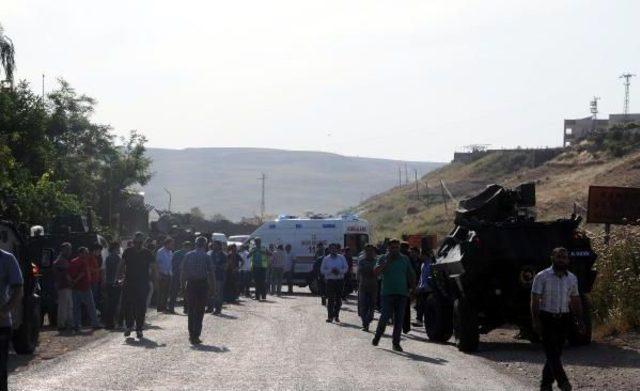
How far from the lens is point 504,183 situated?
8700 centimetres

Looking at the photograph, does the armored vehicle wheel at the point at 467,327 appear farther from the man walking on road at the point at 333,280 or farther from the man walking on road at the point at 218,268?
the man walking on road at the point at 218,268

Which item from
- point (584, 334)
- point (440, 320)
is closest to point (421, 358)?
point (584, 334)

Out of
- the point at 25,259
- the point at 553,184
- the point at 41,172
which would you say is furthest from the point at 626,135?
the point at 25,259

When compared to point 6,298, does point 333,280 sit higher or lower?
lower

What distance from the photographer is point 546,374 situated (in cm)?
1390

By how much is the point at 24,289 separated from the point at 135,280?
12.7ft

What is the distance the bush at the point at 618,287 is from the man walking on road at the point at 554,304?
26.3 feet

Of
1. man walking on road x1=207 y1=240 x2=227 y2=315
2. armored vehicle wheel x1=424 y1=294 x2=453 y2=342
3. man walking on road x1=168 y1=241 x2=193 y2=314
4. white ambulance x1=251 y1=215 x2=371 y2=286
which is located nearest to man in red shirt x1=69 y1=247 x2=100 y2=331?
man walking on road x1=168 y1=241 x2=193 y2=314

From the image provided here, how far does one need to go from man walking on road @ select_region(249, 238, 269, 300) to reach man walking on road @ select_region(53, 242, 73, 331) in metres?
12.8

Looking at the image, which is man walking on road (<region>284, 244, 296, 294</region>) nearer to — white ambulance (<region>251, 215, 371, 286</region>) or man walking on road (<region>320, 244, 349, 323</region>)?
white ambulance (<region>251, 215, 371, 286</region>)

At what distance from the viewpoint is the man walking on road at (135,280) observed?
21.5 metres

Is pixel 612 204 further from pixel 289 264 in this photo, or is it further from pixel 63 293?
pixel 289 264

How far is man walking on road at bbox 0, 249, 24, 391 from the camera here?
36.2 feet

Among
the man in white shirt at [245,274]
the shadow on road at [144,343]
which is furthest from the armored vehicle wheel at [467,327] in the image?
the man in white shirt at [245,274]
